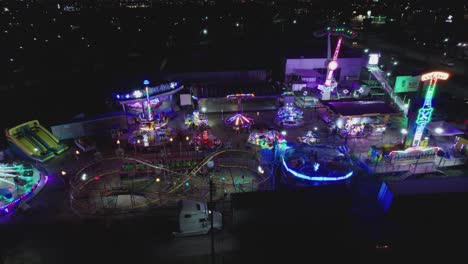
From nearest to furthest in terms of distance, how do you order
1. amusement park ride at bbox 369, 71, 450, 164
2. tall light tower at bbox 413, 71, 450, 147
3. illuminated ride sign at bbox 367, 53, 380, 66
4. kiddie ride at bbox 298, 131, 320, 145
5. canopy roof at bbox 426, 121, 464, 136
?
tall light tower at bbox 413, 71, 450, 147 → amusement park ride at bbox 369, 71, 450, 164 → canopy roof at bbox 426, 121, 464, 136 → kiddie ride at bbox 298, 131, 320, 145 → illuminated ride sign at bbox 367, 53, 380, 66

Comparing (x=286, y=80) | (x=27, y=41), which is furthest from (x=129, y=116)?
(x=27, y=41)

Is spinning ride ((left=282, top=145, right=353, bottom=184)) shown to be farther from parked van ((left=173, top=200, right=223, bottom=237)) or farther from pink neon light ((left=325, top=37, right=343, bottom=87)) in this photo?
pink neon light ((left=325, top=37, right=343, bottom=87))

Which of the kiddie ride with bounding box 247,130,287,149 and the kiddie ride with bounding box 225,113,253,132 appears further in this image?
the kiddie ride with bounding box 225,113,253,132

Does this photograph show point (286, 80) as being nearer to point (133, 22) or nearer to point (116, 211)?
point (116, 211)

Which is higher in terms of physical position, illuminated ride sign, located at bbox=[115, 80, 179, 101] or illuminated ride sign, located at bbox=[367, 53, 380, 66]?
illuminated ride sign, located at bbox=[367, 53, 380, 66]

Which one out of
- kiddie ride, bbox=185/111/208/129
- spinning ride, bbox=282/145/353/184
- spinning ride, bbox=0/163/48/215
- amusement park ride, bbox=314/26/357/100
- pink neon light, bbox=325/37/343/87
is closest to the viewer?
spinning ride, bbox=0/163/48/215

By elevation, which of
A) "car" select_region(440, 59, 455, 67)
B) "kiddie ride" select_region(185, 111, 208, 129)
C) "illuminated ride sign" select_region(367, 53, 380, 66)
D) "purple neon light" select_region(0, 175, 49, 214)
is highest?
"illuminated ride sign" select_region(367, 53, 380, 66)

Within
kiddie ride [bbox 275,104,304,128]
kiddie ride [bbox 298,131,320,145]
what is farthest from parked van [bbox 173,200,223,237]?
kiddie ride [bbox 275,104,304,128]
